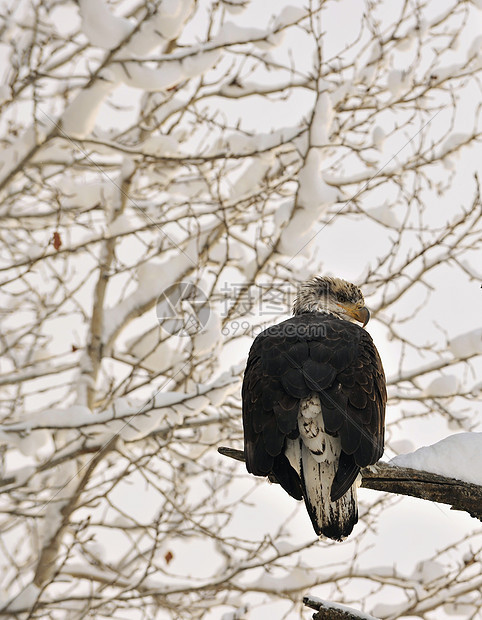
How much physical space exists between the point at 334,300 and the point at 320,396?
2121 mm

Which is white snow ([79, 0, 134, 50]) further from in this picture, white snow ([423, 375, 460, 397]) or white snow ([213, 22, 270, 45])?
white snow ([423, 375, 460, 397])

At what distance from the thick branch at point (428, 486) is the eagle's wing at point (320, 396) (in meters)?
0.10

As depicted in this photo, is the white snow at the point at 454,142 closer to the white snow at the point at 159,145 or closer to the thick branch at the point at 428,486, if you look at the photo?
the white snow at the point at 159,145

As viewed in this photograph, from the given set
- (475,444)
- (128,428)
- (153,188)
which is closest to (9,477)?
(128,428)

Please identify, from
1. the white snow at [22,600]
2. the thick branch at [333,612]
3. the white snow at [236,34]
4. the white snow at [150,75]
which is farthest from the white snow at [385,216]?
the thick branch at [333,612]

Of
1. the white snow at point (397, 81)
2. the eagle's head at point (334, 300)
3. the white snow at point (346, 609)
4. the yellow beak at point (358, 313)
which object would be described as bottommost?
the white snow at point (346, 609)

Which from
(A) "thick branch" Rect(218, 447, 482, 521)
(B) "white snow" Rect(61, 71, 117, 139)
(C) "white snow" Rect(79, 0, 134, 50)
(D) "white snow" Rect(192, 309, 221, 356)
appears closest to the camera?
(A) "thick branch" Rect(218, 447, 482, 521)

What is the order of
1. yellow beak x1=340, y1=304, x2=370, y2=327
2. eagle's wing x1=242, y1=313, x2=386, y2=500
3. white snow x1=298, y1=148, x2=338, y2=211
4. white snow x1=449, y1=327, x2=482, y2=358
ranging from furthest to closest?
Answer: 1. white snow x1=449, y1=327, x2=482, y2=358
2. white snow x1=298, y1=148, x2=338, y2=211
3. yellow beak x1=340, y1=304, x2=370, y2=327
4. eagle's wing x1=242, y1=313, x2=386, y2=500

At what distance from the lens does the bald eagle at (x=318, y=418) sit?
3758 mm

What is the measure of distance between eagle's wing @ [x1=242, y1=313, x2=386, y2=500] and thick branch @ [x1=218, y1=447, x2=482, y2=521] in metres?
0.10

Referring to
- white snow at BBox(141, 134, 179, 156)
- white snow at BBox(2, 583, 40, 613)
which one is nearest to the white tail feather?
white snow at BBox(2, 583, 40, 613)

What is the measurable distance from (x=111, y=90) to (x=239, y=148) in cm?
183

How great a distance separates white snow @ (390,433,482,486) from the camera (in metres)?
3.50

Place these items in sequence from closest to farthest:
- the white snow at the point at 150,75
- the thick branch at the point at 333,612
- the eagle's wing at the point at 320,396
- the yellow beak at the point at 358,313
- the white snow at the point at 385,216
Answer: the thick branch at the point at 333,612
the eagle's wing at the point at 320,396
the yellow beak at the point at 358,313
the white snow at the point at 150,75
the white snow at the point at 385,216
